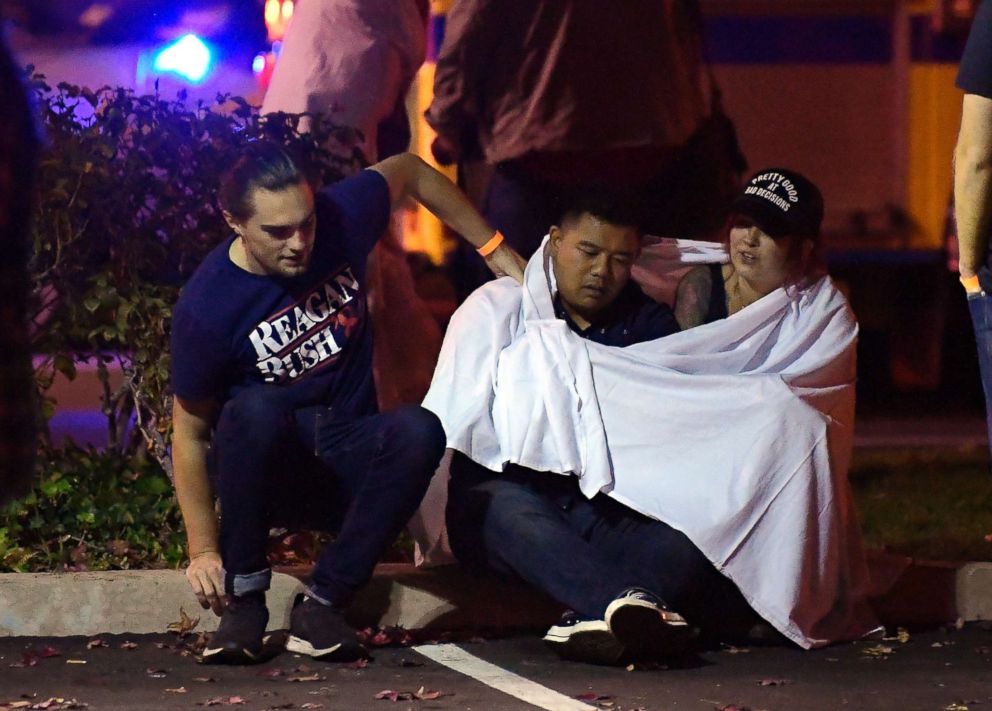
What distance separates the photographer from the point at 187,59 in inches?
556

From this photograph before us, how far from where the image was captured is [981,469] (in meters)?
7.91

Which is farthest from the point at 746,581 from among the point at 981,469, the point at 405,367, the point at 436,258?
the point at 436,258

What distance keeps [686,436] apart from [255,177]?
1.33 metres

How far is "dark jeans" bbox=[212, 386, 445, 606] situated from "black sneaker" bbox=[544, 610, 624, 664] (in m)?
0.50

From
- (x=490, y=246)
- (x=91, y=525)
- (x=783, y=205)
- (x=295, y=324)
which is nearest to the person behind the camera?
(x=295, y=324)

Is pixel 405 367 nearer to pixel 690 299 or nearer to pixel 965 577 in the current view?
pixel 690 299

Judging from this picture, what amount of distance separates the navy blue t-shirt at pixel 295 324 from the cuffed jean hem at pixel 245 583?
0.47 meters

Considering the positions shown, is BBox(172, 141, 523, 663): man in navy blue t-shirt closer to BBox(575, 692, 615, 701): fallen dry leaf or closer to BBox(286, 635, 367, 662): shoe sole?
BBox(286, 635, 367, 662): shoe sole

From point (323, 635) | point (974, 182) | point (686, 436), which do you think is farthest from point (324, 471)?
point (974, 182)

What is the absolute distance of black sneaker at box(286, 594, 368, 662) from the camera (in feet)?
15.8

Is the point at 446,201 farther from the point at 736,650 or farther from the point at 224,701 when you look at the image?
the point at 224,701

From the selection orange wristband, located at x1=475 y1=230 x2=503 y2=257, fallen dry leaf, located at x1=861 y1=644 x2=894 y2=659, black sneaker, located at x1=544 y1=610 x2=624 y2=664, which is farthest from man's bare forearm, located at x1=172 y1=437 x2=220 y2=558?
fallen dry leaf, located at x1=861 y1=644 x2=894 y2=659

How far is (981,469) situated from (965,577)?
8.40 ft

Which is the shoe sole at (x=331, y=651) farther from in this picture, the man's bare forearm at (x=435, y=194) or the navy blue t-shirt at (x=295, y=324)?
the man's bare forearm at (x=435, y=194)
